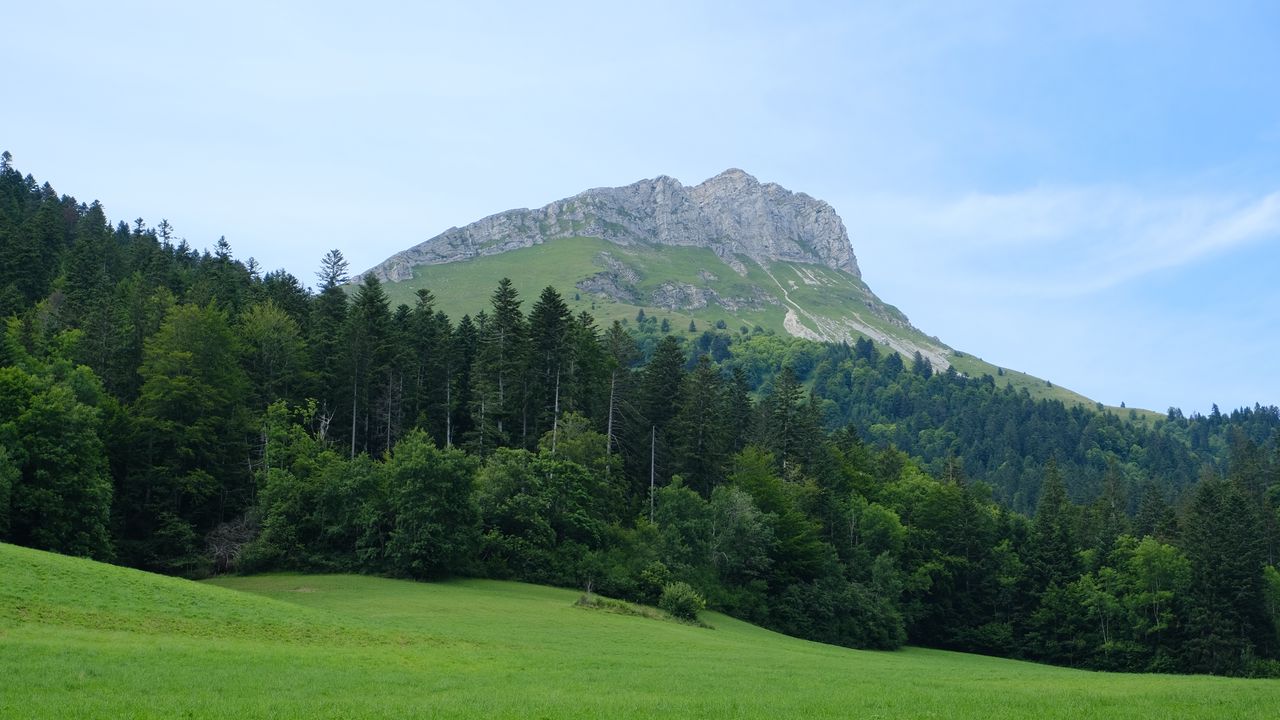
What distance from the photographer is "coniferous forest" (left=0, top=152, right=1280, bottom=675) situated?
231 feet

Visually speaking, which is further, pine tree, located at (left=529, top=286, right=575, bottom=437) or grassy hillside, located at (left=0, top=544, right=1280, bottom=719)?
pine tree, located at (left=529, top=286, right=575, bottom=437)

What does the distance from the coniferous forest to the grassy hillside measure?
17.2m

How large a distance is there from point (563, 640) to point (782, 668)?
1160 centimetres

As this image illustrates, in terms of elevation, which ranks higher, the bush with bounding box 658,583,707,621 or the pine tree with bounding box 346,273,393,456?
the pine tree with bounding box 346,273,393,456

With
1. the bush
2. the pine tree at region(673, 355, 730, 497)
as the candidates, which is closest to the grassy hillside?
the bush

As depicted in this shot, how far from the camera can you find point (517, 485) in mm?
77562

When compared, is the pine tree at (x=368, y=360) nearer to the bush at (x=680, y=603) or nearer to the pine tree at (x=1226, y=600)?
the bush at (x=680, y=603)

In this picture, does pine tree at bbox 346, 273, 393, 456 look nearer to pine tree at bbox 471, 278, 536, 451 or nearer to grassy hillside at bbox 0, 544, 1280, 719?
pine tree at bbox 471, 278, 536, 451

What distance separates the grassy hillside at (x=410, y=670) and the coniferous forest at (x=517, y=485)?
56.4 ft

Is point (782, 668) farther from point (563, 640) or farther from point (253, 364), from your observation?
point (253, 364)

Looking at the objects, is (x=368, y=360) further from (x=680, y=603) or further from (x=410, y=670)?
(x=410, y=670)

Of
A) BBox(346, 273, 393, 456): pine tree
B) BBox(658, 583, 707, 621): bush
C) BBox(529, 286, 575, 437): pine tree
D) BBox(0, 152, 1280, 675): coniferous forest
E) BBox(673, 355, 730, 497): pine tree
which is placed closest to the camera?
BBox(658, 583, 707, 621): bush

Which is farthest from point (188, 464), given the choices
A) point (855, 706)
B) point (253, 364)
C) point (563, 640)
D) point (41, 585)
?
point (855, 706)

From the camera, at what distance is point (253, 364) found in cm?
8569
